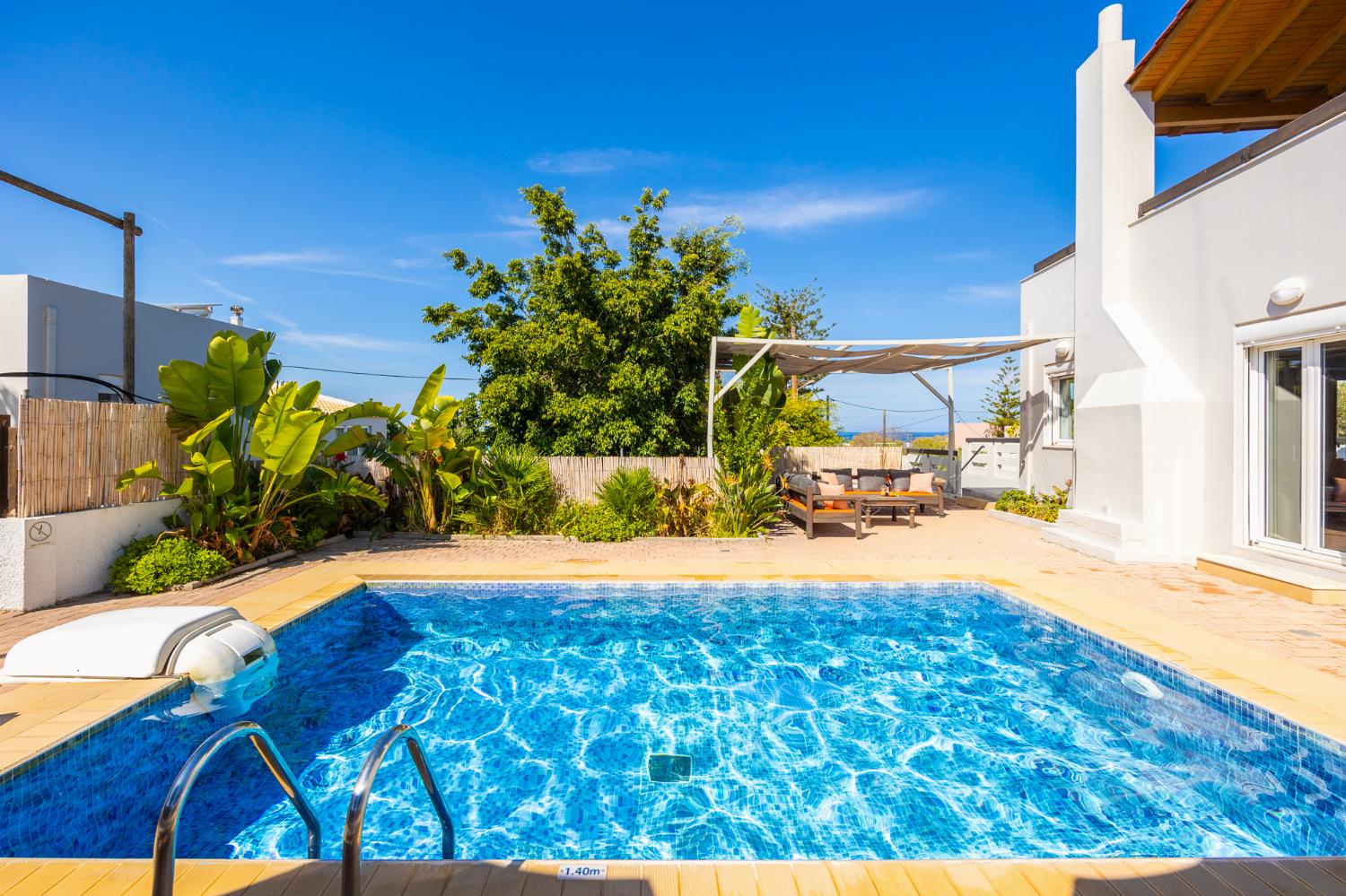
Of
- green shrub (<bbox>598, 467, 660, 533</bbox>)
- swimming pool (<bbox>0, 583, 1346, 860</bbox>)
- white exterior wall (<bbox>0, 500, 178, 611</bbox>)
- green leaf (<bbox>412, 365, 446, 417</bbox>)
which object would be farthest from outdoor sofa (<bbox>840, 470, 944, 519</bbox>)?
white exterior wall (<bbox>0, 500, 178, 611</bbox>)

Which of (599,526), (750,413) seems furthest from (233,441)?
(750,413)

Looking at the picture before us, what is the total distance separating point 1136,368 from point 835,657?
6.65 meters

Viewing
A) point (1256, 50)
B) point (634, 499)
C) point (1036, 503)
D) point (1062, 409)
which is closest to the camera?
point (1256, 50)

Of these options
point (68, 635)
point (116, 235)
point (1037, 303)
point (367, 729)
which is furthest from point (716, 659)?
point (1037, 303)

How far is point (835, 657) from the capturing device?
6504 millimetres

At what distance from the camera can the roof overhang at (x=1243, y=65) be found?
337 inches

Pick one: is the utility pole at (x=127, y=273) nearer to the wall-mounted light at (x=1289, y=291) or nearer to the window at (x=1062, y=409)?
the wall-mounted light at (x=1289, y=291)

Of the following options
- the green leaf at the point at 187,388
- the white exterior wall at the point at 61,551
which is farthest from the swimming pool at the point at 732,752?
the green leaf at the point at 187,388

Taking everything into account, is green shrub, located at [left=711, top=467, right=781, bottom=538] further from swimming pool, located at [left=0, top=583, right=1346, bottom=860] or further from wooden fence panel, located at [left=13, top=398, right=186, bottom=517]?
wooden fence panel, located at [left=13, top=398, right=186, bottom=517]

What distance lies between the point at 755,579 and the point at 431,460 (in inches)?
274

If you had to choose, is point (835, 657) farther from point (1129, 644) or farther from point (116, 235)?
point (116, 235)

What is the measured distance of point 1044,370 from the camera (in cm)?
1388

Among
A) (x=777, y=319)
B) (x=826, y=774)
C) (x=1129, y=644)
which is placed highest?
(x=777, y=319)

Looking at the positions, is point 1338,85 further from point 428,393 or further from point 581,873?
point 428,393
